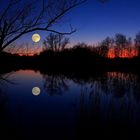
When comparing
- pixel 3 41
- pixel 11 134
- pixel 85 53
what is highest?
pixel 85 53

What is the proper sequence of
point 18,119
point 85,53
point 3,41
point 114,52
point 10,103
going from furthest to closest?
point 114,52, point 85,53, point 10,103, point 18,119, point 3,41

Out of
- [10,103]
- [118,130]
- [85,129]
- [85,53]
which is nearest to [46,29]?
[85,129]

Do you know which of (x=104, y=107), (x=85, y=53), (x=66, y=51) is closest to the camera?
(x=104, y=107)

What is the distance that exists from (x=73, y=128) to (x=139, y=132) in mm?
2299

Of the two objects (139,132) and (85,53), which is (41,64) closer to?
(85,53)

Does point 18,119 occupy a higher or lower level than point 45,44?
lower

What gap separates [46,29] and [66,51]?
1875 inches

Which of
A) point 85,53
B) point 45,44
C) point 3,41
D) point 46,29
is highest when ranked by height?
point 45,44

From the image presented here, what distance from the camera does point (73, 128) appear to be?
8.03 meters

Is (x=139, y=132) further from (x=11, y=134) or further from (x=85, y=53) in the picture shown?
(x=85, y=53)

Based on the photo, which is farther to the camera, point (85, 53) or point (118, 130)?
point (85, 53)

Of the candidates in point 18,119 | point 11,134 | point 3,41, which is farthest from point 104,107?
point 3,41

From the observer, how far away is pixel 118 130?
7137 millimetres

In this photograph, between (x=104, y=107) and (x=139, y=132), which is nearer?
(x=139, y=132)
